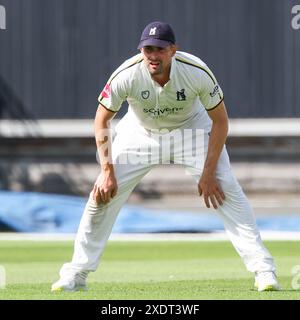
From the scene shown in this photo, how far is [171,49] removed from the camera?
791cm

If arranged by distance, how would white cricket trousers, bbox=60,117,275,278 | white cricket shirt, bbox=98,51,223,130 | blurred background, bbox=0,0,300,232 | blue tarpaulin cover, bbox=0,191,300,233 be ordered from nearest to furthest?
white cricket shirt, bbox=98,51,223,130, white cricket trousers, bbox=60,117,275,278, blue tarpaulin cover, bbox=0,191,300,233, blurred background, bbox=0,0,300,232

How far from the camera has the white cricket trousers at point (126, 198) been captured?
8.34m

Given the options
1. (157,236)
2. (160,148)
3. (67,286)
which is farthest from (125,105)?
(67,286)

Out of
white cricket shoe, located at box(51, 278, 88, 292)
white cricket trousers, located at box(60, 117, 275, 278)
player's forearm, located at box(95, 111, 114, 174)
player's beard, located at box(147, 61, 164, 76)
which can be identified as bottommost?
white cricket shoe, located at box(51, 278, 88, 292)

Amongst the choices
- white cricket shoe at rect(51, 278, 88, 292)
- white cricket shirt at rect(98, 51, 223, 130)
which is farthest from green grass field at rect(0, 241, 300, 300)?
white cricket shirt at rect(98, 51, 223, 130)

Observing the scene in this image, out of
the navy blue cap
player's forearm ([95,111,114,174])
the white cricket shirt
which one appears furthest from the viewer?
player's forearm ([95,111,114,174])

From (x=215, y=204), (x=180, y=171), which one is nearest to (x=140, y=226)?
(x=180, y=171)

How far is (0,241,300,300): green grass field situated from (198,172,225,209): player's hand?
71 cm

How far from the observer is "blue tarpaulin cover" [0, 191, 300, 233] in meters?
16.6

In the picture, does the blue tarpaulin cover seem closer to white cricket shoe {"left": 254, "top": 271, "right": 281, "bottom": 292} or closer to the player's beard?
white cricket shoe {"left": 254, "top": 271, "right": 281, "bottom": 292}

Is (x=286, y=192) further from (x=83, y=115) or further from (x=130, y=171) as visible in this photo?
(x=130, y=171)

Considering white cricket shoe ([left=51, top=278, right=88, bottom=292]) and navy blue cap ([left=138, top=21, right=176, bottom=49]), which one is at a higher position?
navy blue cap ([left=138, top=21, right=176, bottom=49])

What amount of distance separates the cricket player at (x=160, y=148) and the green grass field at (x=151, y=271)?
290mm

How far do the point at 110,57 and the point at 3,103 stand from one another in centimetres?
213
